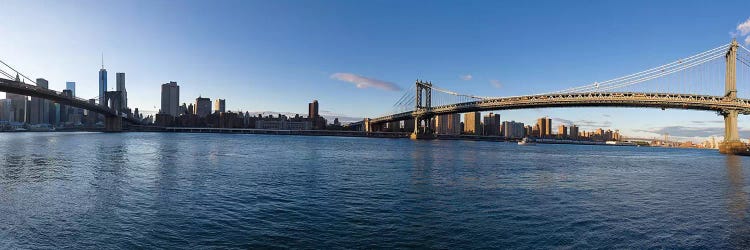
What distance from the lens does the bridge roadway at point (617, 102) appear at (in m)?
63.6

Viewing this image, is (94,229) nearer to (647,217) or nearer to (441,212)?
(441,212)

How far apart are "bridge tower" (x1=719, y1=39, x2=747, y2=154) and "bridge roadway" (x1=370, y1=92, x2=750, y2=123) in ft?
3.09

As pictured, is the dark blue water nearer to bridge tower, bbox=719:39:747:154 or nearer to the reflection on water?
the reflection on water

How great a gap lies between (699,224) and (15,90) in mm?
115790

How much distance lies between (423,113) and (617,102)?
196 ft

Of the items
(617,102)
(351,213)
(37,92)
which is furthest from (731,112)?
(37,92)

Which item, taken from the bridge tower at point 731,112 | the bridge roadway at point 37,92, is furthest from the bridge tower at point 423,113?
the bridge roadway at point 37,92

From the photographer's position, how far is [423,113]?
126125 millimetres

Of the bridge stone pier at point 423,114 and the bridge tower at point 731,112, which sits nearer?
the bridge tower at point 731,112

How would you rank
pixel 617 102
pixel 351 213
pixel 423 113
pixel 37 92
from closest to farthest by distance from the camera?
pixel 351 213 → pixel 617 102 → pixel 37 92 → pixel 423 113

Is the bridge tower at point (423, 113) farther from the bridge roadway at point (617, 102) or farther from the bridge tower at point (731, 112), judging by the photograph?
the bridge tower at point (731, 112)

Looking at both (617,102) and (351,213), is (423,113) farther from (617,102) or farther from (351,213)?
(351,213)

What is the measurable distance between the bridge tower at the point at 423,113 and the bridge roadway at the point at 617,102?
16.9 meters

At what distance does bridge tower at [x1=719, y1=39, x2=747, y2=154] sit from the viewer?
62.8 m
